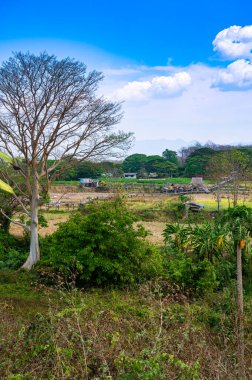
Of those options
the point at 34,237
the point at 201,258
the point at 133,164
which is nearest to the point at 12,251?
the point at 34,237

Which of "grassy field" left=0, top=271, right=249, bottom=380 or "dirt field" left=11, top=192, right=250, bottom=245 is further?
"dirt field" left=11, top=192, right=250, bottom=245

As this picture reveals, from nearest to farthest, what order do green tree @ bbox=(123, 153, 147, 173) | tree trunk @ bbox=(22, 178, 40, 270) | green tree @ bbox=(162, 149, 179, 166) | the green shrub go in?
the green shrub, tree trunk @ bbox=(22, 178, 40, 270), green tree @ bbox=(123, 153, 147, 173), green tree @ bbox=(162, 149, 179, 166)

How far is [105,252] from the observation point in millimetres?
9836

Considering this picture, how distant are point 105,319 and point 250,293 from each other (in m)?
5.52

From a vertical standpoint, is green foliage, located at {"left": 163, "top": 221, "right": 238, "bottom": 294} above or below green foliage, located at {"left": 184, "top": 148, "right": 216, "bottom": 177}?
below

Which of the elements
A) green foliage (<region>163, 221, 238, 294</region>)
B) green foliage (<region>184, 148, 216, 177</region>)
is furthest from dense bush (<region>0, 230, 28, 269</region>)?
green foliage (<region>184, 148, 216, 177</region>)

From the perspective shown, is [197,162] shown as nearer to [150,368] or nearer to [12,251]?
[12,251]

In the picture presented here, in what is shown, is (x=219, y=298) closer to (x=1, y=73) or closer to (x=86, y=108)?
(x=86, y=108)

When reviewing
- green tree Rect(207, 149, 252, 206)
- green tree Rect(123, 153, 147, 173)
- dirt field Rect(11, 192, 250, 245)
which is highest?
green tree Rect(123, 153, 147, 173)

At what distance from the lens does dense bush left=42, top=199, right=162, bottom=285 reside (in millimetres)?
9547

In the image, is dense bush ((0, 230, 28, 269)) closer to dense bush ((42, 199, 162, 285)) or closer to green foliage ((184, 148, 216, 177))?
dense bush ((42, 199, 162, 285))

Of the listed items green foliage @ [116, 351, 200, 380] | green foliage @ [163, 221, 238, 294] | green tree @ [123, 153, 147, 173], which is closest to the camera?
green foliage @ [116, 351, 200, 380]

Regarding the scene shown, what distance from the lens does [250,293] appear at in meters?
9.76

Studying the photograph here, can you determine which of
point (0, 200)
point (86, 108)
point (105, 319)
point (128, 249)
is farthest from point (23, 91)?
point (105, 319)
